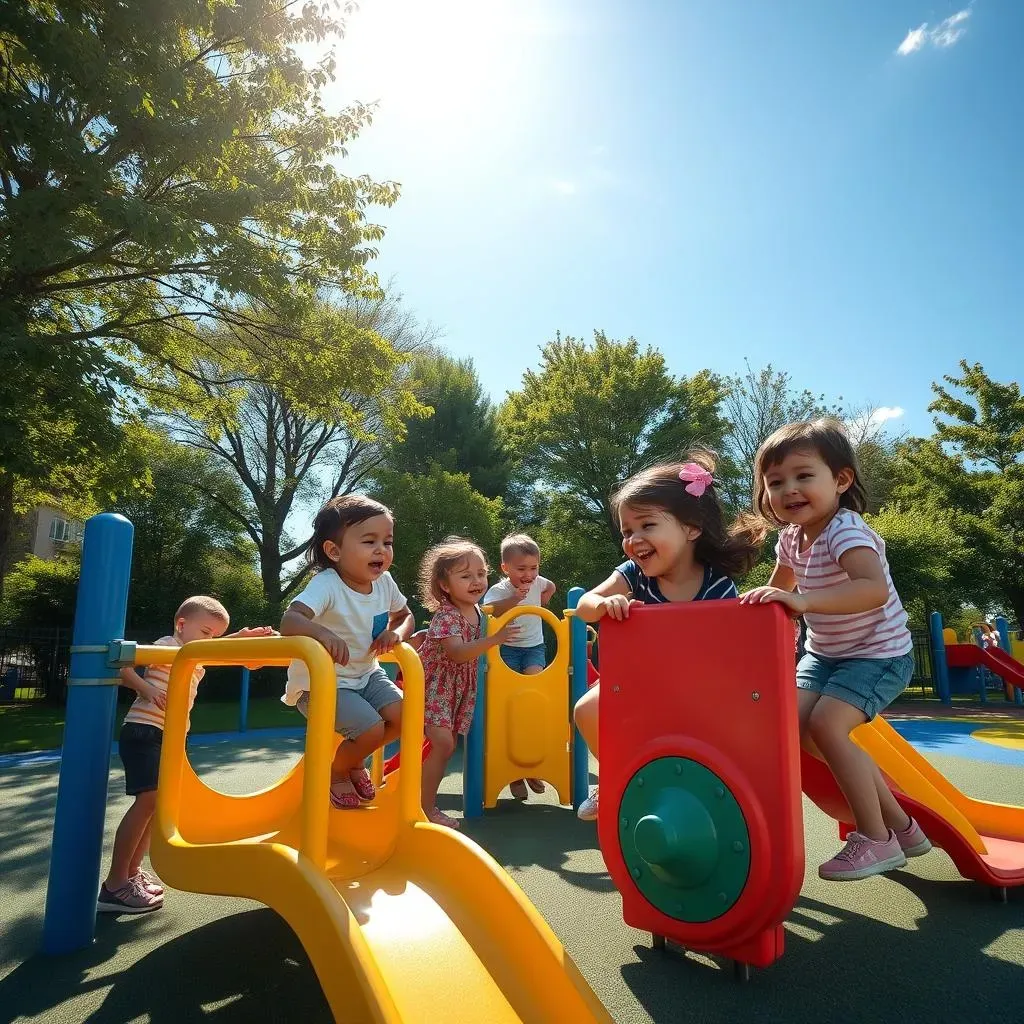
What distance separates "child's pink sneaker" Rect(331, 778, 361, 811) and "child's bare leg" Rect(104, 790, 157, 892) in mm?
592

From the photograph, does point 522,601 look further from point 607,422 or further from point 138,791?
point 607,422

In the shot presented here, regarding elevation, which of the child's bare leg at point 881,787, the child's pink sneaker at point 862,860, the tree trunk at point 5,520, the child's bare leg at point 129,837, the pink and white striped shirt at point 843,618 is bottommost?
the child's bare leg at point 129,837

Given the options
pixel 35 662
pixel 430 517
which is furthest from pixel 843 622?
pixel 430 517

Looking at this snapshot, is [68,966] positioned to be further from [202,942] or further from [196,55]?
[196,55]

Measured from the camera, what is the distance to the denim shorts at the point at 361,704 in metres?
2.40

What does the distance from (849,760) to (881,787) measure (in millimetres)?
297

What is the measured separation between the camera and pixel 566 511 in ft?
72.3

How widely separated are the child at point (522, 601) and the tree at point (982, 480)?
63.4ft

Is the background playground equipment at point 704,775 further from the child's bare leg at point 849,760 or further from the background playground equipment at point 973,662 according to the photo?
the background playground equipment at point 973,662

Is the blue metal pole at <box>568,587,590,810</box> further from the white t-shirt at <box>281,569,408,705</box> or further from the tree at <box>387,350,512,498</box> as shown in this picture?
the tree at <box>387,350,512,498</box>

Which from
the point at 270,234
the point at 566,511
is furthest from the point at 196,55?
the point at 566,511

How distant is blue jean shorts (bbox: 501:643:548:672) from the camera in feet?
16.0

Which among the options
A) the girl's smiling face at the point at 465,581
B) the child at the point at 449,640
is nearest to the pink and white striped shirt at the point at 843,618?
the child at the point at 449,640

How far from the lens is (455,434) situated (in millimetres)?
23438
